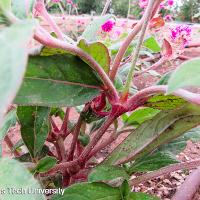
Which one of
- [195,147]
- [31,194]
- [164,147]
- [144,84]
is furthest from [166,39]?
[144,84]

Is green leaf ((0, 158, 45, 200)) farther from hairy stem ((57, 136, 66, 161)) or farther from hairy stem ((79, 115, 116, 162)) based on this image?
hairy stem ((57, 136, 66, 161))

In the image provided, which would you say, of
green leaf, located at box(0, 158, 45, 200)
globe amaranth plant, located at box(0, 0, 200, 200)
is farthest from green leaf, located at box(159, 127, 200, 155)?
green leaf, located at box(0, 158, 45, 200)

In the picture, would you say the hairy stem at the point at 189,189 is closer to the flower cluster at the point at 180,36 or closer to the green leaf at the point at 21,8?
the flower cluster at the point at 180,36

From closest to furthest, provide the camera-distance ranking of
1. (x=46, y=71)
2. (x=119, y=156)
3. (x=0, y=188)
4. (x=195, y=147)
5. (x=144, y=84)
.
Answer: (x=0, y=188) < (x=46, y=71) < (x=119, y=156) < (x=195, y=147) < (x=144, y=84)

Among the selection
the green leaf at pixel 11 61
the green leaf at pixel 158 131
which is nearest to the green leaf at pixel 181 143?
the green leaf at pixel 158 131

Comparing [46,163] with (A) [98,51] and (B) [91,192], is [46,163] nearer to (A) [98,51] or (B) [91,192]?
(B) [91,192]

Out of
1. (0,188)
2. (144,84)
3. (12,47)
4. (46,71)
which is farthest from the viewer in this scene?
(144,84)

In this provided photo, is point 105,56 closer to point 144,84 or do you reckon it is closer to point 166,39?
point 166,39
